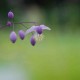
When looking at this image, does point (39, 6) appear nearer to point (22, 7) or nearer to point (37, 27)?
point (22, 7)

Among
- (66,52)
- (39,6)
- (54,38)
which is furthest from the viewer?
(39,6)

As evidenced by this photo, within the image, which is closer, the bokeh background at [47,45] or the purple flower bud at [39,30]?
the purple flower bud at [39,30]

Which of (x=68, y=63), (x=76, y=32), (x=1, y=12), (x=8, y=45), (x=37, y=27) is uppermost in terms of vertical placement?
(x=1, y=12)

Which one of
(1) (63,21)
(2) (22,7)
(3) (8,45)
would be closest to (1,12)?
(2) (22,7)

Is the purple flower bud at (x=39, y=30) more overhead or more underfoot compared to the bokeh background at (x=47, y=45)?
more underfoot

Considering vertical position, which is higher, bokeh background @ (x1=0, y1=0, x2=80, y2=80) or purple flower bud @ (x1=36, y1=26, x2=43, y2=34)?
bokeh background @ (x1=0, y1=0, x2=80, y2=80)

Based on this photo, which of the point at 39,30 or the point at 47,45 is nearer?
the point at 39,30

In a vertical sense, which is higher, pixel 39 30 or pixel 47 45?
pixel 47 45

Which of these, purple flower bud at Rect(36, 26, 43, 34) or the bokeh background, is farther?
the bokeh background
